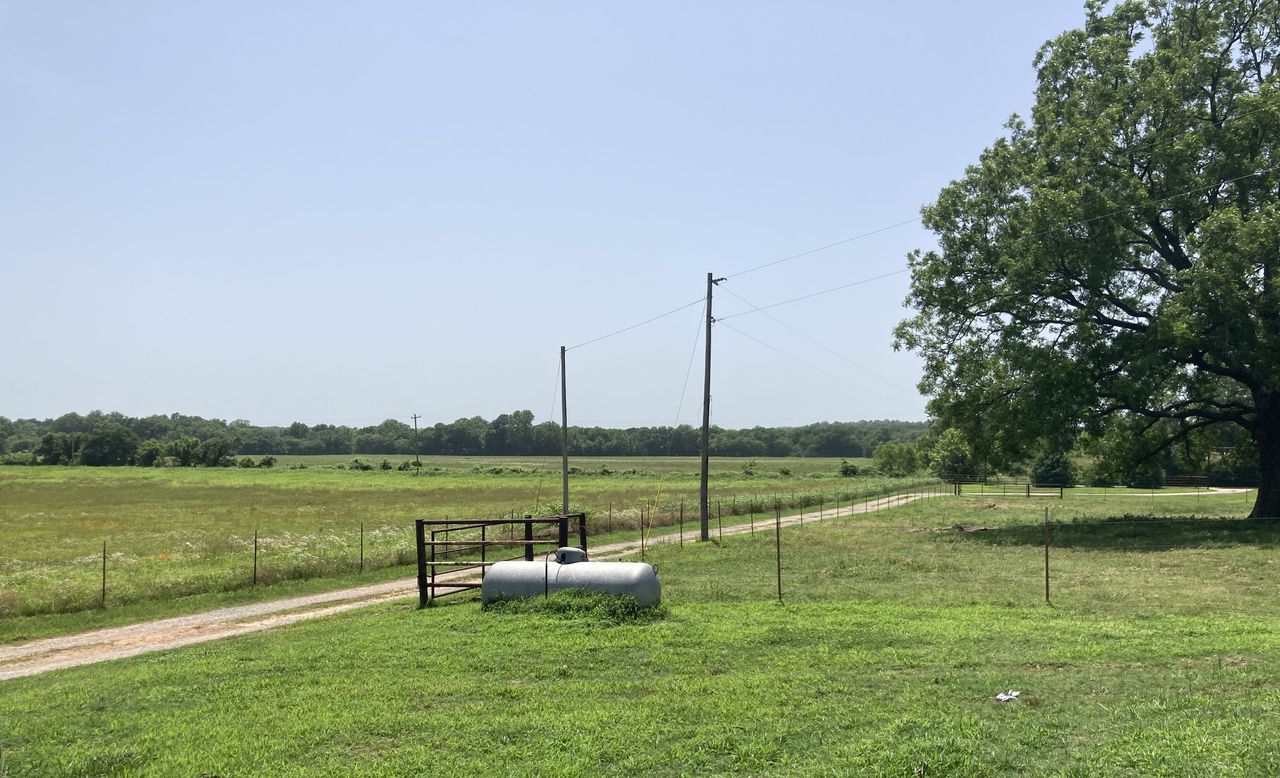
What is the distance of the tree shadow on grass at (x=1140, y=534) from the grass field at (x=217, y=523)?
1326cm

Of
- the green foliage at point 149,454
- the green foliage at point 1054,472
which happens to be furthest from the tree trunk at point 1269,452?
the green foliage at point 149,454

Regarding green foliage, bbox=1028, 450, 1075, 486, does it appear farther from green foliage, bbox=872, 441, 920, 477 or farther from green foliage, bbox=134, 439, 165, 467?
green foliage, bbox=134, 439, 165, 467

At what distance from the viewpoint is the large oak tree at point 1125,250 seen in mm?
28547

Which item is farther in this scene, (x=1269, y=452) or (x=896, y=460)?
(x=896, y=460)

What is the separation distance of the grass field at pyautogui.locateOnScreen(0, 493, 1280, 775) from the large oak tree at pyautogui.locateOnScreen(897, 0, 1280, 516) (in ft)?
47.1

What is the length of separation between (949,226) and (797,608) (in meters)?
25.5

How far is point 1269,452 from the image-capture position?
3188 cm

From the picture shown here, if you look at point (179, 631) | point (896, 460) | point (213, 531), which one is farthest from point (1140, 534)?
point (896, 460)

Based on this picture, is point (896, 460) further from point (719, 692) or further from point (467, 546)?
point (719, 692)

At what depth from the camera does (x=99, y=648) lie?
1599 centimetres

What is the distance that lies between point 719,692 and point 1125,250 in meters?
28.5

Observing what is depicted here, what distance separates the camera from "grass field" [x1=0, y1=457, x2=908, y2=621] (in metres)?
22.9

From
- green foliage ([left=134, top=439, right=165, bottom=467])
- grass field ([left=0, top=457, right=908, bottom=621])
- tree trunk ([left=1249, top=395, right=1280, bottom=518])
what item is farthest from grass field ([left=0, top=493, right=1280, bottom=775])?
green foliage ([left=134, top=439, right=165, bottom=467])

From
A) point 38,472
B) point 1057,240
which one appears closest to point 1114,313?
point 1057,240
